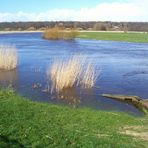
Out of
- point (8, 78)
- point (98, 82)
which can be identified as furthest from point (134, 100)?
point (8, 78)

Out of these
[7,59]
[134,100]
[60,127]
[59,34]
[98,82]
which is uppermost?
[60,127]

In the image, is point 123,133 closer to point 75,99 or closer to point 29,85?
point 75,99

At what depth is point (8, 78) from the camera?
20469 mm

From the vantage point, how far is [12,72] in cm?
2248

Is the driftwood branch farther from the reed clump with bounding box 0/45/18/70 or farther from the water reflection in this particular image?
the reed clump with bounding box 0/45/18/70

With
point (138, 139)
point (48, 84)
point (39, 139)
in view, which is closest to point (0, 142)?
point (39, 139)

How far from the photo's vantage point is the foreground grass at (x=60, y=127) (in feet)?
27.6

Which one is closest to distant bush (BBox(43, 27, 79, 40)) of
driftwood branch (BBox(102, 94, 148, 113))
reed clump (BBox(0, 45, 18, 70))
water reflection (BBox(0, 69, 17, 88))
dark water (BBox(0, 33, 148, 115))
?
dark water (BBox(0, 33, 148, 115))

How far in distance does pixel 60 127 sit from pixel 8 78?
11048 mm

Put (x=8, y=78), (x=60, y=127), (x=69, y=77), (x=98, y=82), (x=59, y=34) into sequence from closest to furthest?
(x=60, y=127) → (x=69, y=77) → (x=98, y=82) → (x=8, y=78) → (x=59, y=34)

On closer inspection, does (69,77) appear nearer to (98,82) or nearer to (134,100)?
(98,82)

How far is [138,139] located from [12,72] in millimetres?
13726

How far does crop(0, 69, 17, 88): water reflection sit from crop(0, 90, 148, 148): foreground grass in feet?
17.9

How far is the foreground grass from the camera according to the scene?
8.41m
